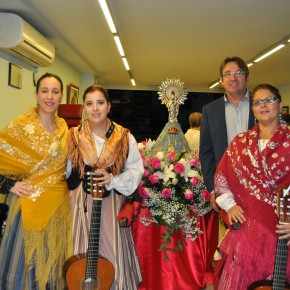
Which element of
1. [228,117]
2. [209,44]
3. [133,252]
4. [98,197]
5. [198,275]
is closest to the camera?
[98,197]

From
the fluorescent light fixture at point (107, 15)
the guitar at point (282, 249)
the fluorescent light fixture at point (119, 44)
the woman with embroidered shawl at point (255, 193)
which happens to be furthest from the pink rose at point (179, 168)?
the fluorescent light fixture at point (119, 44)

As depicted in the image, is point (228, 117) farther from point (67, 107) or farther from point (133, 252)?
point (67, 107)

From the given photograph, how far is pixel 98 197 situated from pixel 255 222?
0.80m

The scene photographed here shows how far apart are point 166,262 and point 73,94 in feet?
19.5

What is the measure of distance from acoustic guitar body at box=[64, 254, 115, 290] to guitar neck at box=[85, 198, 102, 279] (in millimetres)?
46

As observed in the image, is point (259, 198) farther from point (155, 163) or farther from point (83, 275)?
point (83, 275)

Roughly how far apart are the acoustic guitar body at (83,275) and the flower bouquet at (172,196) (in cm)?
52

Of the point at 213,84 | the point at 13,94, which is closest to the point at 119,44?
the point at 13,94

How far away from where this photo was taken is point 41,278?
204 centimetres

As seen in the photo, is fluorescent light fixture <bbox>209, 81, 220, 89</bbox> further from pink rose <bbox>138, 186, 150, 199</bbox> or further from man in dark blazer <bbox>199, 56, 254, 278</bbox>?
pink rose <bbox>138, 186, 150, 199</bbox>

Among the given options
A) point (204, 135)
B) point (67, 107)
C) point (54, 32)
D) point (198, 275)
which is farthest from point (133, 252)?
point (54, 32)

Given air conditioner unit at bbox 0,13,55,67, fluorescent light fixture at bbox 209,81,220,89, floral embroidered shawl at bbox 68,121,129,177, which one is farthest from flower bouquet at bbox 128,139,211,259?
fluorescent light fixture at bbox 209,81,220,89

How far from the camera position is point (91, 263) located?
Answer: 1982 millimetres

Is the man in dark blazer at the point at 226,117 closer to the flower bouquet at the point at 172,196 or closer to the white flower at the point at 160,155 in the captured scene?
the flower bouquet at the point at 172,196
